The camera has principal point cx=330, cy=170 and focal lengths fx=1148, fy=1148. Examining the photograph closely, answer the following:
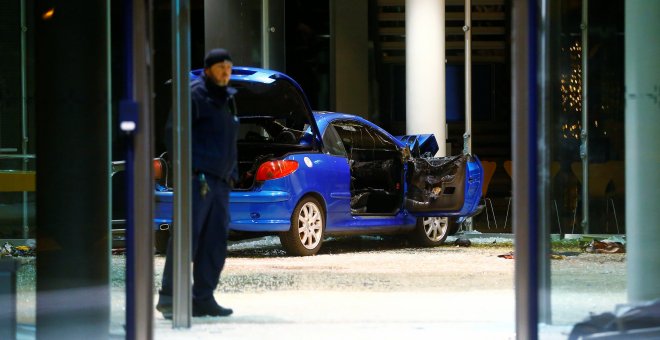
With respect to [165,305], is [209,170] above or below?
above

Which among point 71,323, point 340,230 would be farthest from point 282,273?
point 71,323

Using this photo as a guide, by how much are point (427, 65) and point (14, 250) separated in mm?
7798

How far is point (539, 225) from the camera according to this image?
17.0ft

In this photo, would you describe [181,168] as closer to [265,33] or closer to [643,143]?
[643,143]

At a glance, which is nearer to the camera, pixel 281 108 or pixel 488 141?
pixel 281 108

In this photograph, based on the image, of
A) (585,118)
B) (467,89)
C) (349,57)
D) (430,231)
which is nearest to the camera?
(585,118)

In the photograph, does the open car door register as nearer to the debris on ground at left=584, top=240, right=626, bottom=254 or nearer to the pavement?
the pavement

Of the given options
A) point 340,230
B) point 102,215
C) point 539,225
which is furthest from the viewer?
point 340,230

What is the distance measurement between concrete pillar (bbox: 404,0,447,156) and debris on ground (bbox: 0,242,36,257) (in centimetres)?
753

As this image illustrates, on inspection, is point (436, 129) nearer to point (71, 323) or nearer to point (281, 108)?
point (281, 108)

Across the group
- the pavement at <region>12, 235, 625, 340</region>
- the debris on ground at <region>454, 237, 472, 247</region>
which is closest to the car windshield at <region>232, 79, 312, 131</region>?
the pavement at <region>12, 235, 625, 340</region>

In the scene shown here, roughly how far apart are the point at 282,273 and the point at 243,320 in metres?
2.77

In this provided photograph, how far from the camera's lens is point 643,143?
230 inches

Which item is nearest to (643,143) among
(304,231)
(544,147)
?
(544,147)
